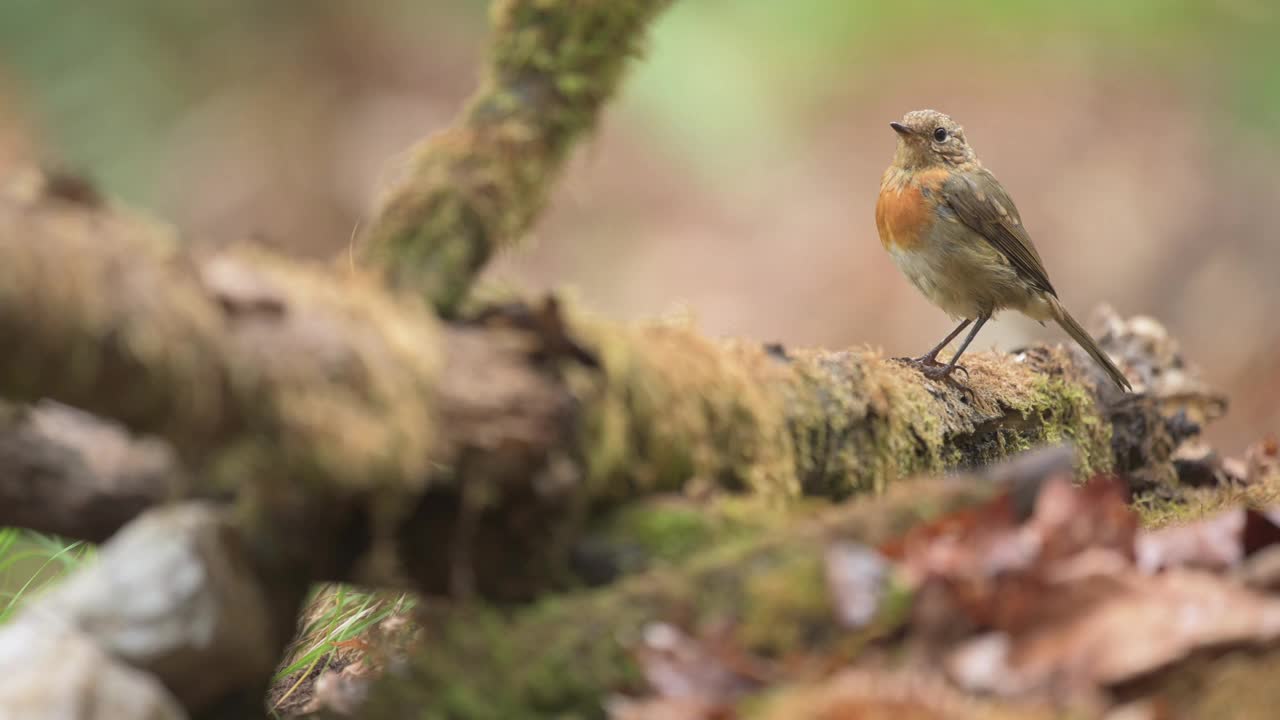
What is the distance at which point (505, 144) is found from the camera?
2.02m

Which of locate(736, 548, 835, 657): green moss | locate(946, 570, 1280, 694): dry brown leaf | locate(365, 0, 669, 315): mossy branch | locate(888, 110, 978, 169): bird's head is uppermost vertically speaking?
locate(888, 110, 978, 169): bird's head

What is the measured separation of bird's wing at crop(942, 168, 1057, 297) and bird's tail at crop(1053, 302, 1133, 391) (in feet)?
0.51

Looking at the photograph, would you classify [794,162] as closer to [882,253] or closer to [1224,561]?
[882,253]

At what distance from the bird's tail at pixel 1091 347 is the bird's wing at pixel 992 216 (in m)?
0.15

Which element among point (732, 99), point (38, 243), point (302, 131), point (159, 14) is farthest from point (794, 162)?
point (38, 243)

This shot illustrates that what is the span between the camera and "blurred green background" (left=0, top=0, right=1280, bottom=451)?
27.7 ft

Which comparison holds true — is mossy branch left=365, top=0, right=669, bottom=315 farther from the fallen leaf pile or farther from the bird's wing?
the bird's wing

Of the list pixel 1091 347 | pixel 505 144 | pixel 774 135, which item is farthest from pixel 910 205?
pixel 774 135

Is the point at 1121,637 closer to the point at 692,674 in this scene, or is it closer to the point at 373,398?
the point at 692,674

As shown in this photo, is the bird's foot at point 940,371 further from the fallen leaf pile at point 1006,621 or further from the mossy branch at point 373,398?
the fallen leaf pile at point 1006,621

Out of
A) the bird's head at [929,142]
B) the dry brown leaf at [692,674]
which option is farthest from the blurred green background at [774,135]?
the dry brown leaf at [692,674]

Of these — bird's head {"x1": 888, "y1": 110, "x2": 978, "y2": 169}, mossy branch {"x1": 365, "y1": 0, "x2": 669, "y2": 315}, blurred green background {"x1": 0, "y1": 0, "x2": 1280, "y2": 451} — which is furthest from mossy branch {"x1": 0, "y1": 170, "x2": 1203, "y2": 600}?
blurred green background {"x1": 0, "y1": 0, "x2": 1280, "y2": 451}

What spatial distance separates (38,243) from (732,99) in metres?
8.29

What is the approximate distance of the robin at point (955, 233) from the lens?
14.1ft
